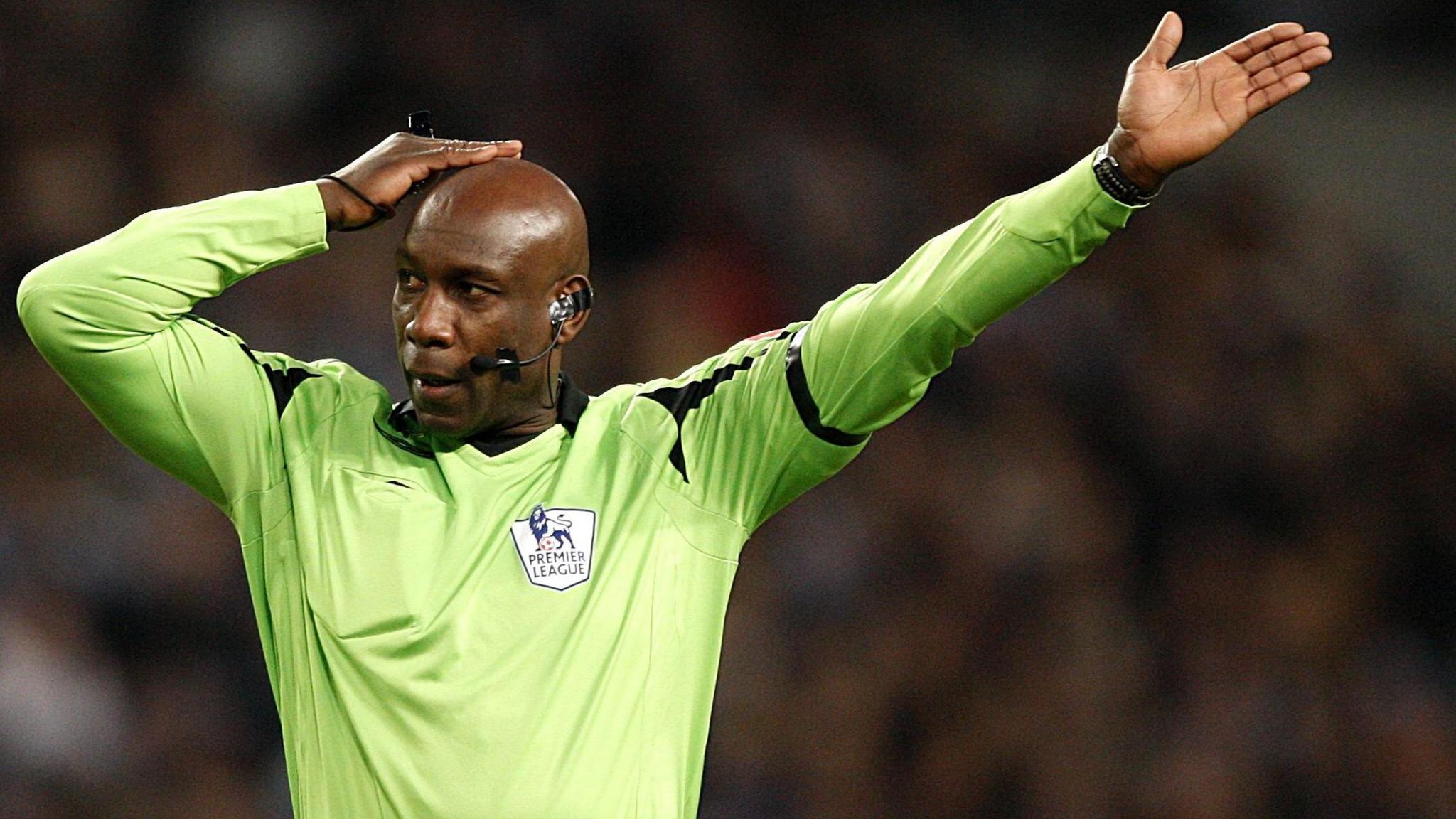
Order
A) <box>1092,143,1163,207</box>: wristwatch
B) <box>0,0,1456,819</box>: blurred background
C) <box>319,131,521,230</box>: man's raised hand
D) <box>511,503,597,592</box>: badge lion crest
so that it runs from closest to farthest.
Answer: <box>1092,143,1163,207</box>: wristwatch → <box>511,503,597,592</box>: badge lion crest → <box>319,131,521,230</box>: man's raised hand → <box>0,0,1456,819</box>: blurred background

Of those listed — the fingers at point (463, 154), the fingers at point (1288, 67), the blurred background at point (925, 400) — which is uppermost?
the fingers at point (1288, 67)

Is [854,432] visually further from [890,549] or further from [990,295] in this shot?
[890,549]

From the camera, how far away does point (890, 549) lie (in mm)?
6375

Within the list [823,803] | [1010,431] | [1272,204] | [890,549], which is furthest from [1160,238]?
[823,803]

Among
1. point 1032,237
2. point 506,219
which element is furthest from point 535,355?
point 1032,237

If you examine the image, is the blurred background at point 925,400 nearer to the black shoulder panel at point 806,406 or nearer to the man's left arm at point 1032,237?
the black shoulder panel at point 806,406

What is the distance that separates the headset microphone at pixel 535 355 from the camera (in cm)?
311

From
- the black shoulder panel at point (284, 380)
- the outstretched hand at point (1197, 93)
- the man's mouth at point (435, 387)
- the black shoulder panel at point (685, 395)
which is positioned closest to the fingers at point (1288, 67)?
the outstretched hand at point (1197, 93)

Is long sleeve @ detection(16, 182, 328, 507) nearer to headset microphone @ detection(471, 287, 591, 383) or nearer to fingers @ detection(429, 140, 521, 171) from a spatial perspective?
fingers @ detection(429, 140, 521, 171)

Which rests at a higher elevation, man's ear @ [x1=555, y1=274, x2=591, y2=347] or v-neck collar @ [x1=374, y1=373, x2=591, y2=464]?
man's ear @ [x1=555, y1=274, x2=591, y2=347]

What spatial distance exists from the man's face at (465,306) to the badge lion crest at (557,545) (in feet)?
0.71

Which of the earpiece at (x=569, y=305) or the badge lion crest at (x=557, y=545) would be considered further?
the earpiece at (x=569, y=305)

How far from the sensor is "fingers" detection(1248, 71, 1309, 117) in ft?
9.27

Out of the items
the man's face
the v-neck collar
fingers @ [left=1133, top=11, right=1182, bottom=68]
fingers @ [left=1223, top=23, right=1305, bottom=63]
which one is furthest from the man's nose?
fingers @ [left=1223, top=23, right=1305, bottom=63]
